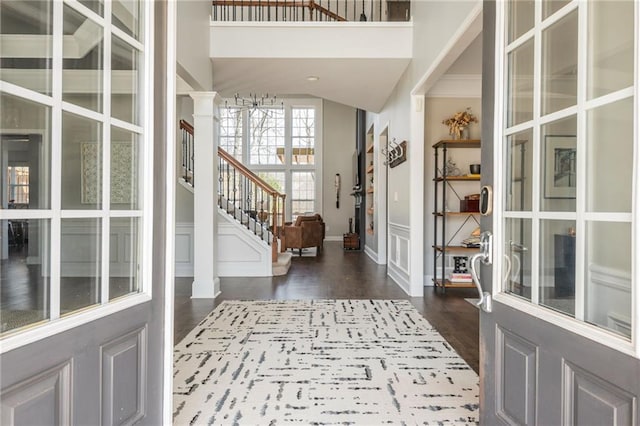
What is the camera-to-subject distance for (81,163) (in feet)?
3.86

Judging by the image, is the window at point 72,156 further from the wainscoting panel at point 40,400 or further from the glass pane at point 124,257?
the wainscoting panel at point 40,400

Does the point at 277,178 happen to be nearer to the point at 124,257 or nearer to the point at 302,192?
the point at 302,192

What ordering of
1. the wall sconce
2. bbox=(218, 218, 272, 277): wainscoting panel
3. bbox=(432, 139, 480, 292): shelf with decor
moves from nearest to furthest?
bbox=(432, 139, 480, 292): shelf with decor
the wall sconce
bbox=(218, 218, 272, 277): wainscoting panel

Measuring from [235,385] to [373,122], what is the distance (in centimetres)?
693

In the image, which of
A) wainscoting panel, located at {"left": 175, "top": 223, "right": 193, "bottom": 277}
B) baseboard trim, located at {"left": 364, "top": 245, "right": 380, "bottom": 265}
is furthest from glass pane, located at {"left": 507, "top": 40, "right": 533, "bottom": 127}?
baseboard trim, located at {"left": 364, "top": 245, "right": 380, "bottom": 265}

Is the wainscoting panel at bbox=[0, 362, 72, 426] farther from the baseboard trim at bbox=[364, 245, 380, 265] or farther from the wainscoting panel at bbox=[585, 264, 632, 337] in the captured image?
the baseboard trim at bbox=[364, 245, 380, 265]

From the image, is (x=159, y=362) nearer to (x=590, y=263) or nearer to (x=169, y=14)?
(x=169, y=14)

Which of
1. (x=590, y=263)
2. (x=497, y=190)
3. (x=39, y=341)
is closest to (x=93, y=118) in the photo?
(x=39, y=341)

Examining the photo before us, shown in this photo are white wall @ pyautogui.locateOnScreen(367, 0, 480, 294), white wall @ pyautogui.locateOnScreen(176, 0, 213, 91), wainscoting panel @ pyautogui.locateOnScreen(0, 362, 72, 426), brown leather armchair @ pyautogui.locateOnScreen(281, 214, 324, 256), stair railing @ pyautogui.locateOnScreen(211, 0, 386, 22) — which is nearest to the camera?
wainscoting panel @ pyautogui.locateOnScreen(0, 362, 72, 426)

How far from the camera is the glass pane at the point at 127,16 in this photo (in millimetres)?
1287

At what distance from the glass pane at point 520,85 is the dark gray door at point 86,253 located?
4.27 ft

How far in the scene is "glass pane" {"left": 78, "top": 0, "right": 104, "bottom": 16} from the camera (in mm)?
1170

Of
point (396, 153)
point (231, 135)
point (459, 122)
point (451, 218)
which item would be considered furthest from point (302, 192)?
Answer: point (459, 122)

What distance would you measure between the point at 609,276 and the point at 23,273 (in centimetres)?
158
